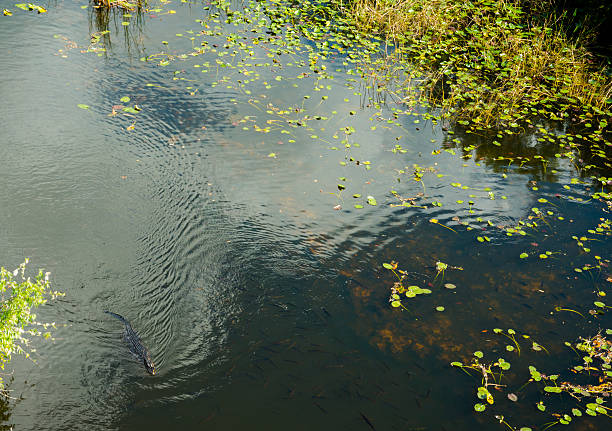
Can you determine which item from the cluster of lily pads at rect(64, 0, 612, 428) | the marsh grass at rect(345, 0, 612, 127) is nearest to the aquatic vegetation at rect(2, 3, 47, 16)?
the cluster of lily pads at rect(64, 0, 612, 428)

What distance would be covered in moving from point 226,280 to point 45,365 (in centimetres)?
140

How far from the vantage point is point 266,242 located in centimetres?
442

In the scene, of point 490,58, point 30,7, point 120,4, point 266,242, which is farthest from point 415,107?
point 30,7

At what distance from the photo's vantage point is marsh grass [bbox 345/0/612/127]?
6887 mm

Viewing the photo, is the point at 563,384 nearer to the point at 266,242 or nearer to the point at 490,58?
the point at 266,242

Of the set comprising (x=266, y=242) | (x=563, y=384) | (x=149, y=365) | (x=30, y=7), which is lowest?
(x=563, y=384)

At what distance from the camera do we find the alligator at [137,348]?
324 cm

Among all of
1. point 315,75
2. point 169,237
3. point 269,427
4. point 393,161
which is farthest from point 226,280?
point 315,75

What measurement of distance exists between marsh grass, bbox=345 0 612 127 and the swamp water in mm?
790

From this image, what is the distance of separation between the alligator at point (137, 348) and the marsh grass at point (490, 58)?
4.98 metres

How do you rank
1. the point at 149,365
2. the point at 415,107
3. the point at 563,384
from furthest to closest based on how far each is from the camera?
the point at 415,107
the point at 563,384
the point at 149,365

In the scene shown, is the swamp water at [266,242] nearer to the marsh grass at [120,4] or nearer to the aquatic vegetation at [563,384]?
the aquatic vegetation at [563,384]

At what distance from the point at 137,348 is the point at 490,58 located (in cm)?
674

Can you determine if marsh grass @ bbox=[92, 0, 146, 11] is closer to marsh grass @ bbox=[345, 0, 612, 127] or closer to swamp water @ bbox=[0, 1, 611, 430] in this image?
swamp water @ bbox=[0, 1, 611, 430]
